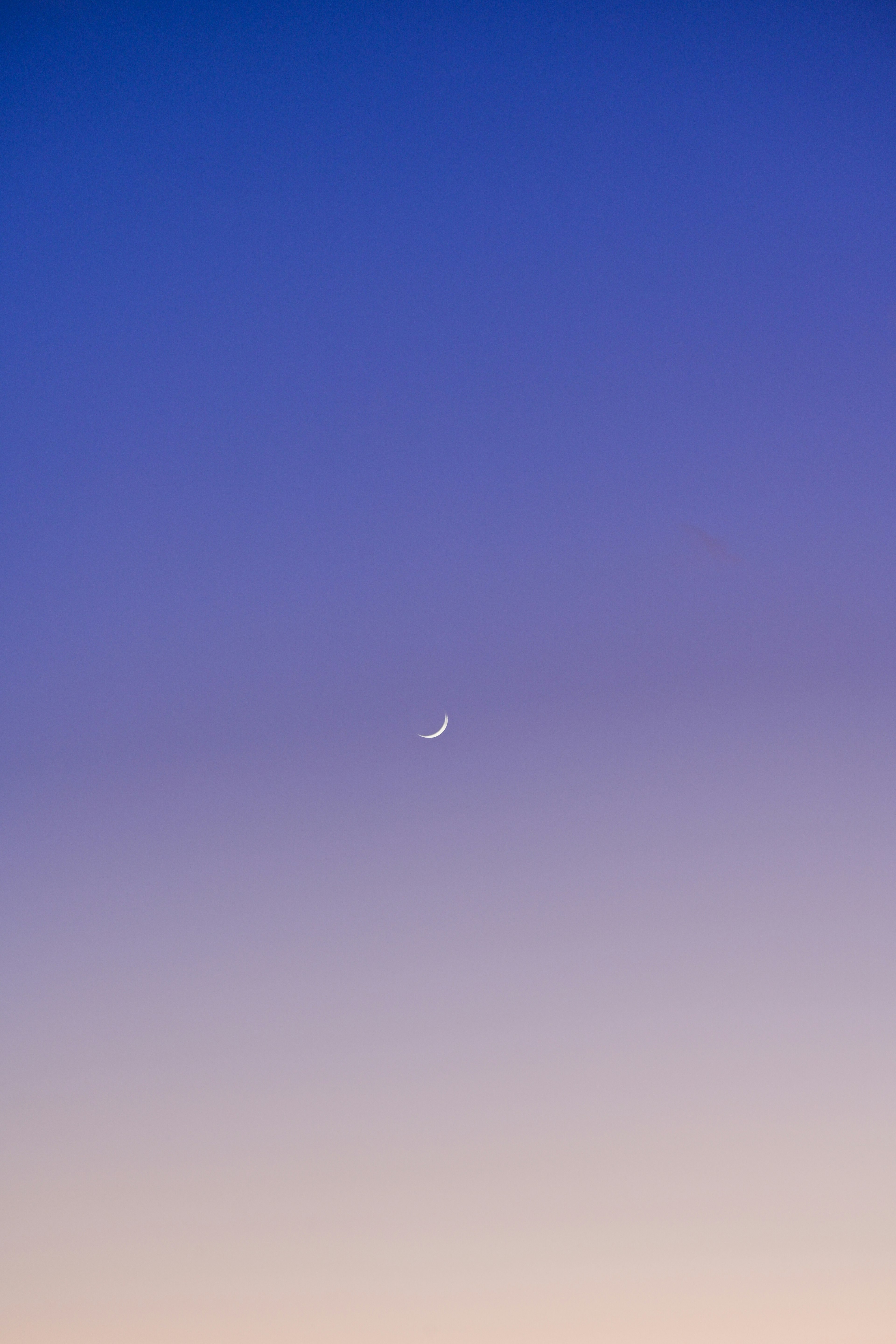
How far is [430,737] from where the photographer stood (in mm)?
12531

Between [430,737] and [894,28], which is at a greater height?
[894,28]

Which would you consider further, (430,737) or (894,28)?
(430,737)

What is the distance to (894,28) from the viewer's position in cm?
1073

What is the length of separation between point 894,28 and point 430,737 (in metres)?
11.5
